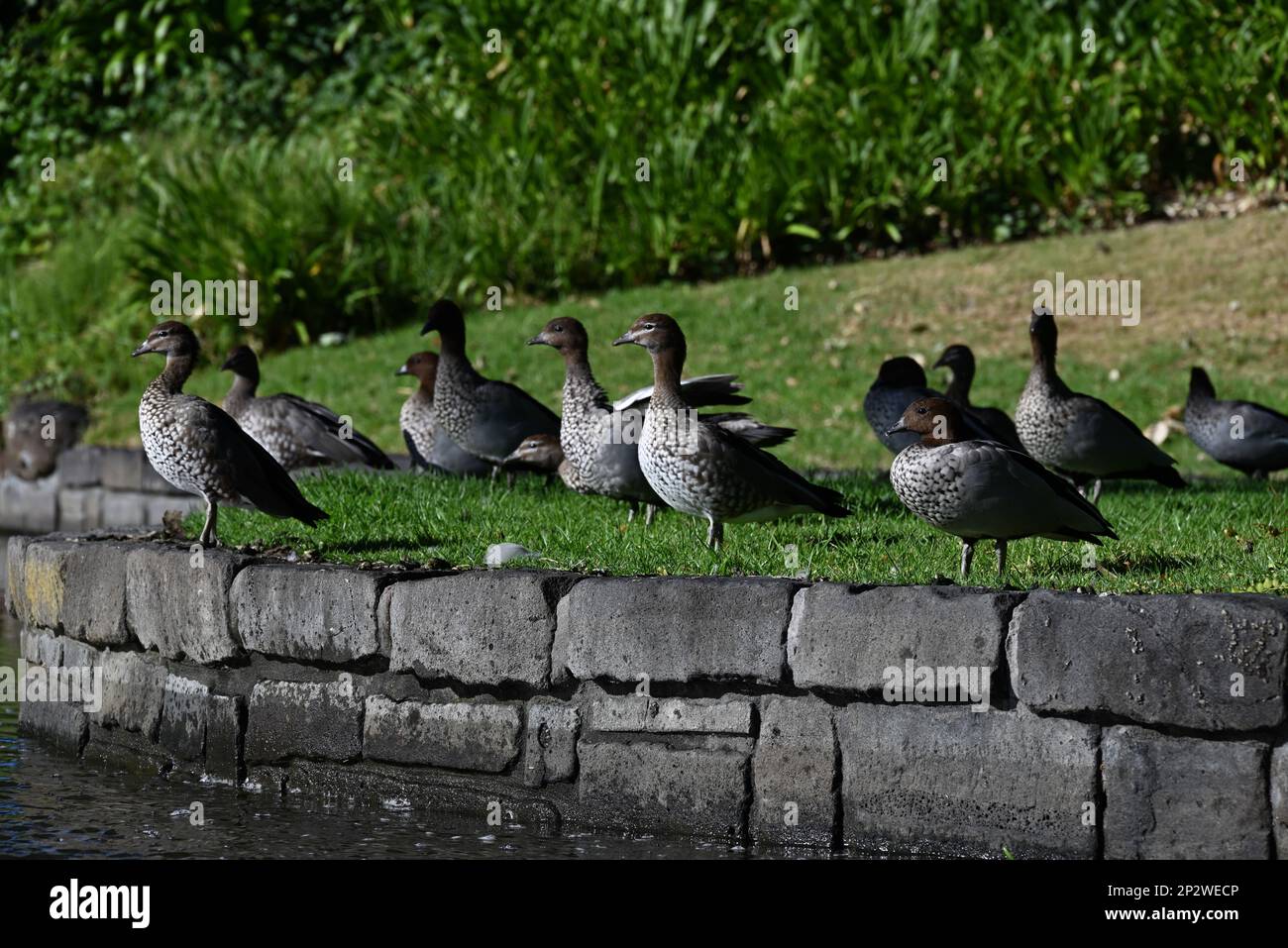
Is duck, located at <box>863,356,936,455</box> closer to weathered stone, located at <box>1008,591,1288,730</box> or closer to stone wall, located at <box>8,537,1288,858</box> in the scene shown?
stone wall, located at <box>8,537,1288,858</box>

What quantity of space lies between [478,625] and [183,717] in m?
1.60

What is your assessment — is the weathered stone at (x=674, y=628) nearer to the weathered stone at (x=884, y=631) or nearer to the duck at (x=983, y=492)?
the weathered stone at (x=884, y=631)

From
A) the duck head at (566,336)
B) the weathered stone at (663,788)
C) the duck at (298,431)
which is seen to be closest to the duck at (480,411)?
the duck at (298,431)

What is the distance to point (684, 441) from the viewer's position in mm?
6176

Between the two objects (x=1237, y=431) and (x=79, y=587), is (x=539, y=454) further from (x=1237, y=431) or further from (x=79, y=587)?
(x=1237, y=431)

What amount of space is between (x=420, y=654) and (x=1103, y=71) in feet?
37.1

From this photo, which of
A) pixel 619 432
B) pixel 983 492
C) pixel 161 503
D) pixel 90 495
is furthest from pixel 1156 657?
pixel 90 495

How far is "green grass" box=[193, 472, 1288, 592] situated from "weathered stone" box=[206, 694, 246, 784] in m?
0.69

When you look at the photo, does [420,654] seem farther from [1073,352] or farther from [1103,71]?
[1103,71]

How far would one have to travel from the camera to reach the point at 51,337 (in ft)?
53.3

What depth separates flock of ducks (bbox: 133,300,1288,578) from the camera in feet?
18.7

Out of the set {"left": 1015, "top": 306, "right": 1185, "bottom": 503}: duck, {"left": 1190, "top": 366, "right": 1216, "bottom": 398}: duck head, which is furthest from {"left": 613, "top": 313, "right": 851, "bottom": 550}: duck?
{"left": 1190, "top": 366, "right": 1216, "bottom": 398}: duck head

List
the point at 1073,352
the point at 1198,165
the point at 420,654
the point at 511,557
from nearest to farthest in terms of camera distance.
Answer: the point at 420,654 < the point at 511,557 < the point at 1073,352 < the point at 1198,165

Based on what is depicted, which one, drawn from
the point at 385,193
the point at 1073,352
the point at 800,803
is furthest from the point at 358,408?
the point at 800,803
